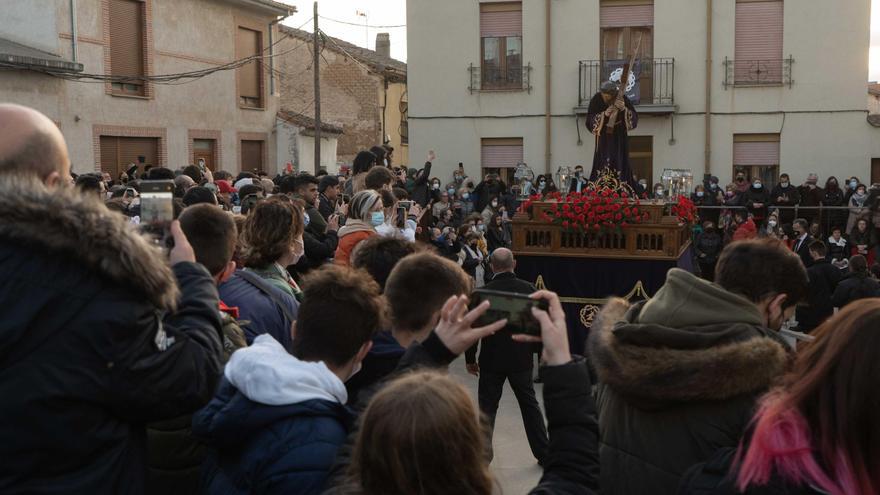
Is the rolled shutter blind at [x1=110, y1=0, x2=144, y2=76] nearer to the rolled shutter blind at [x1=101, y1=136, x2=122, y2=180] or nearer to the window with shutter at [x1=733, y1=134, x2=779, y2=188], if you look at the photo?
the rolled shutter blind at [x1=101, y1=136, x2=122, y2=180]

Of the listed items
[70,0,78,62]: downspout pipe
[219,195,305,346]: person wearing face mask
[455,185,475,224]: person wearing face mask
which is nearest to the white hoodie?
[219,195,305,346]: person wearing face mask

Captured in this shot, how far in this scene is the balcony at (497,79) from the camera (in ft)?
71.1

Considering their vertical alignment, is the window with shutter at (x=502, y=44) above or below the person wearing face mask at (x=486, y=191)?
above

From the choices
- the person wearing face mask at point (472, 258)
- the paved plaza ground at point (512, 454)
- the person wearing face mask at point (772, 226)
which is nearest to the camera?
the paved plaza ground at point (512, 454)

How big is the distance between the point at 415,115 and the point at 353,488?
20.8 meters

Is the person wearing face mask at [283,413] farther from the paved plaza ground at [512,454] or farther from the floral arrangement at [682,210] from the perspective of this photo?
the floral arrangement at [682,210]

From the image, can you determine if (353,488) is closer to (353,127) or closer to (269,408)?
(269,408)

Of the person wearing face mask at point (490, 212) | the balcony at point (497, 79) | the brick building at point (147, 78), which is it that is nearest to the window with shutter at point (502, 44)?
the balcony at point (497, 79)

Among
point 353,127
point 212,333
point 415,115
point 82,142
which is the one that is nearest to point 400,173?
point 415,115

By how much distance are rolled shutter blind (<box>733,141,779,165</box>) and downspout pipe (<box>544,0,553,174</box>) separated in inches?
171

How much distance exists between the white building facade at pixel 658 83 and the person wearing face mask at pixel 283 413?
754 inches

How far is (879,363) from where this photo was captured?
172 centimetres

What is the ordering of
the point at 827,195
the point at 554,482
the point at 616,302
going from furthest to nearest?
the point at 827,195
the point at 616,302
the point at 554,482

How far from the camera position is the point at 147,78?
815 inches
